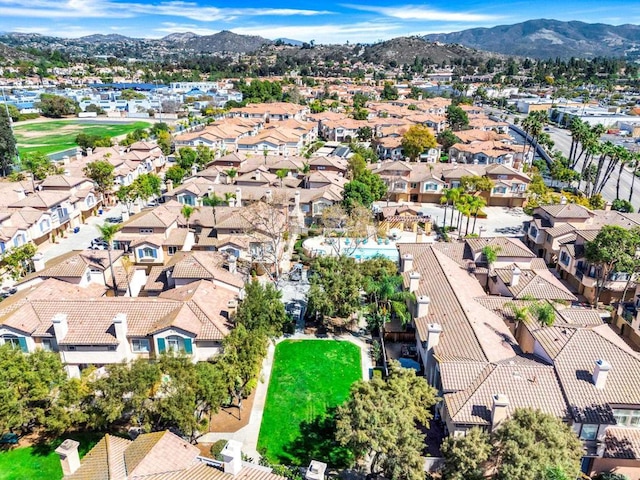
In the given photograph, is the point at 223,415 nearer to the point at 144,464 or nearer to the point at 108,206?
the point at 144,464

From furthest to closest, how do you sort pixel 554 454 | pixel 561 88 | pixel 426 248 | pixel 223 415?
pixel 561 88, pixel 426 248, pixel 223 415, pixel 554 454

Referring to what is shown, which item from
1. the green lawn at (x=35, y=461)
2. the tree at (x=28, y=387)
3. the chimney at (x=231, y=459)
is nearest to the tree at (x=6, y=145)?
the tree at (x=28, y=387)

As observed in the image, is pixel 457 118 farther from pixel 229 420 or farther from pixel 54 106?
pixel 54 106

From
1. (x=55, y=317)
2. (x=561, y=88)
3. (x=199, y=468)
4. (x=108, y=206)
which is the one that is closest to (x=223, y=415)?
(x=199, y=468)

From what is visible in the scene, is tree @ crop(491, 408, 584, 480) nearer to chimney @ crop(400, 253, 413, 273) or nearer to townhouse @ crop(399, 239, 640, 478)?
townhouse @ crop(399, 239, 640, 478)

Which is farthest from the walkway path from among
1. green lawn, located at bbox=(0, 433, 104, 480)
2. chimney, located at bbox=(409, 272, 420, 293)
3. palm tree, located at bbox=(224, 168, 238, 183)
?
palm tree, located at bbox=(224, 168, 238, 183)

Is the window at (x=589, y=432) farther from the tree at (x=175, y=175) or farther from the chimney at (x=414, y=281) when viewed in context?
the tree at (x=175, y=175)
